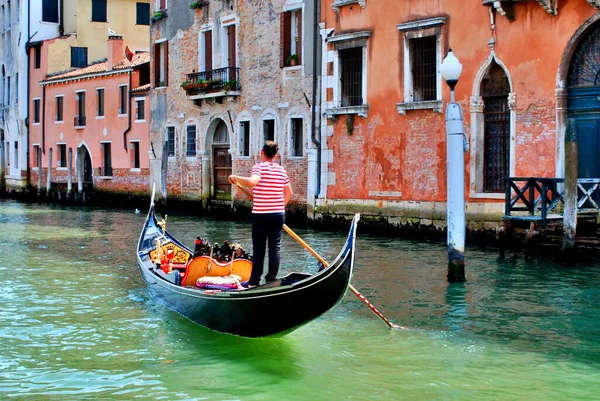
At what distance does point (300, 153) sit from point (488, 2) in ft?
18.2

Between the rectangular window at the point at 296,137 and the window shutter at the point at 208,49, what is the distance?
373 centimetres

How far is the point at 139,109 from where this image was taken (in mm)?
24484

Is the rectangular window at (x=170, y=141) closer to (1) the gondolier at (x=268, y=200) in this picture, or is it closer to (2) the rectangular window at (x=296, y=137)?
(2) the rectangular window at (x=296, y=137)

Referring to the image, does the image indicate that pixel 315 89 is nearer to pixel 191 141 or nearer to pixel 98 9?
pixel 191 141

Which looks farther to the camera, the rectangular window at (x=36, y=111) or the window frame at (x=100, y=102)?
the rectangular window at (x=36, y=111)

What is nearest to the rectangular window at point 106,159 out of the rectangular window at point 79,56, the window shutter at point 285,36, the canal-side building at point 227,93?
the canal-side building at point 227,93

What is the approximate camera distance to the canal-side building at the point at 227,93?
682 inches

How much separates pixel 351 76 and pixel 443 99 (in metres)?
2.33

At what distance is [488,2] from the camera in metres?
12.8

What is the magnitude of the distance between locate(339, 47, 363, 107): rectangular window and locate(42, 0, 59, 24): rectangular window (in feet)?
55.7

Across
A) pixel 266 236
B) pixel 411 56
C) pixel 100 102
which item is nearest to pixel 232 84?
pixel 411 56

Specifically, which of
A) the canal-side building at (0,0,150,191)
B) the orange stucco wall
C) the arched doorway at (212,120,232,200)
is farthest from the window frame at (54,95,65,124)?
the orange stucco wall

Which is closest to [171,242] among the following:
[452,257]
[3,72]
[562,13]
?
[452,257]

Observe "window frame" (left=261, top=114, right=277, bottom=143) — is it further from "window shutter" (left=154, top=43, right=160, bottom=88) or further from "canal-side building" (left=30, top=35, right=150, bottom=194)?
"canal-side building" (left=30, top=35, right=150, bottom=194)
